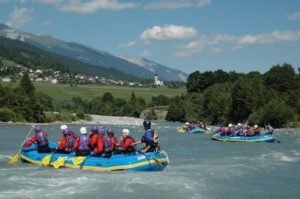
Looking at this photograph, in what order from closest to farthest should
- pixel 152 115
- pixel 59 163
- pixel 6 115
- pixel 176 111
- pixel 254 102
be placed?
pixel 59 163 → pixel 6 115 → pixel 254 102 → pixel 176 111 → pixel 152 115

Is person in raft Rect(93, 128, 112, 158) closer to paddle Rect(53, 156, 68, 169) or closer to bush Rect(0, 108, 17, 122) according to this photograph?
paddle Rect(53, 156, 68, 169)

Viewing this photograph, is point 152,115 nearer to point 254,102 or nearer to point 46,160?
point 254,102

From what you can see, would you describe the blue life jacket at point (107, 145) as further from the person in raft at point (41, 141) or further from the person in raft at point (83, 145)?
the person in raft at point (41, 141)

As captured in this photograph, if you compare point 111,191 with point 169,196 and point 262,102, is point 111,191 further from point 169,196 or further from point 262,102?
point 262,102

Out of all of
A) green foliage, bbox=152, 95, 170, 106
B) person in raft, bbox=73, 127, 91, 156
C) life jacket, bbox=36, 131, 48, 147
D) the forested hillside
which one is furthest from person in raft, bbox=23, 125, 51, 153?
green foliage, bbox=152, 95, 170, 106

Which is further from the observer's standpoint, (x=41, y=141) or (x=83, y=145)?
(x=41, y=141)

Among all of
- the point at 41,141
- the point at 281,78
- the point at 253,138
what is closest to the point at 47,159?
the point at 41,141

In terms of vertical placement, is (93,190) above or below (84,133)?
below

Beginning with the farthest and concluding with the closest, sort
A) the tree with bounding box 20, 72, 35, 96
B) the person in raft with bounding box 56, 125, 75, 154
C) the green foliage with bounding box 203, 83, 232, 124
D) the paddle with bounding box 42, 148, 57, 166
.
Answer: the green foliage with bounding box 203, 83, 232, 124 → the tree with bounding box 20, 72, 35, 96 → the person in raft with bounding box 56, 125, 75, 154 → the paddle with bounding box 42, 148, 57, 166

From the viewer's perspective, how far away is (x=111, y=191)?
70.8 ft

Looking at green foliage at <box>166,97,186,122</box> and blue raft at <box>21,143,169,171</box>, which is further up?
green foliage at <box>166,97,186,122</box>

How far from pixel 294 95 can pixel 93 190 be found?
3302 inches

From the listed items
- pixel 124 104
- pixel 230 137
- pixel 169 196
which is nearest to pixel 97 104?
pixel 124 104

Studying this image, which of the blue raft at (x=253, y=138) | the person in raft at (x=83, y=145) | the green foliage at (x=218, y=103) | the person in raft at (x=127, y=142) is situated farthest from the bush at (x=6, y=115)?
the person in raft at (x=127, y=142)
